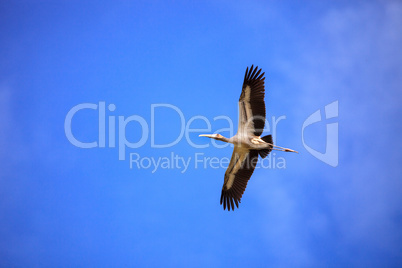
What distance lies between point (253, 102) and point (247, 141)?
56.7 inches

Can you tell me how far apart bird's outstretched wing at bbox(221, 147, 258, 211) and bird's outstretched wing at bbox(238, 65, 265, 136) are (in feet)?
3.39

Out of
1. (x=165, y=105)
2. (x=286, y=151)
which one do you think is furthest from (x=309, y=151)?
(x=165, y=105)

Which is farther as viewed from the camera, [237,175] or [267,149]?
[237,175]

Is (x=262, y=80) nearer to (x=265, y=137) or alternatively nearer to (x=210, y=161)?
(x=265, y=137)

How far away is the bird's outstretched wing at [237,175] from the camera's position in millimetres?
15672

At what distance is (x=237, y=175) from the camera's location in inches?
627

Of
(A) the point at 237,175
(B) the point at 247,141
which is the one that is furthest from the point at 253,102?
(A) the point at 237,175

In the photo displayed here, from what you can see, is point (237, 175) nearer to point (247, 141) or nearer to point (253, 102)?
point (247, 141)

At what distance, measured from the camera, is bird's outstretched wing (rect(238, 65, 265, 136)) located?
14.8 metres

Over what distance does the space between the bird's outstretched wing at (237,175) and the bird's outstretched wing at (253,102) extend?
3.39 ft

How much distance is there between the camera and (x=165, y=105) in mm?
18891

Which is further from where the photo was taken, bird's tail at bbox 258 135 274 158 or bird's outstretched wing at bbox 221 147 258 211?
bird's outstretched wing at bbox 221 147 258 211

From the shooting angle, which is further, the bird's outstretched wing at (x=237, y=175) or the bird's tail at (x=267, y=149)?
the bird's outstretched wing at (x=237, y=175)

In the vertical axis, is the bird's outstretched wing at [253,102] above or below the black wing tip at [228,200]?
above
